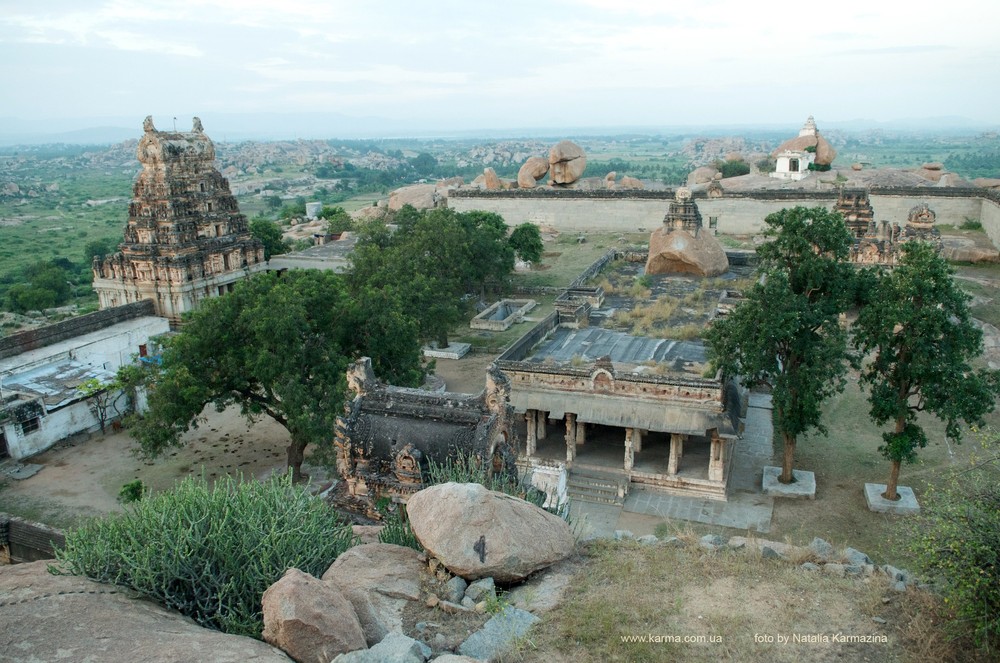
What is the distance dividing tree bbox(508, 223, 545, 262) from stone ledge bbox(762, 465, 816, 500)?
26937 mm

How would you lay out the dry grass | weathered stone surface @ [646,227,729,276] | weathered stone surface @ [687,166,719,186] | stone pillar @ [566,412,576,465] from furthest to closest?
weathered stone surface @ [687,166,719,186] < weathered stone surface @ [646,227,729,276] < stone pillar @ [566,412,576,465] < the dry grass

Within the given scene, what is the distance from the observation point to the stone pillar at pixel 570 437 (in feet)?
71.0

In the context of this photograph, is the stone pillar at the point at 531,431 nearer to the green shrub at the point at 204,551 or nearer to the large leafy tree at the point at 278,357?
the large leafy tree at the point at 278,357

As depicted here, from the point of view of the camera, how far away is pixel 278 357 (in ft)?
68.9

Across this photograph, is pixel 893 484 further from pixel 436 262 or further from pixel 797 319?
pixel 436 262

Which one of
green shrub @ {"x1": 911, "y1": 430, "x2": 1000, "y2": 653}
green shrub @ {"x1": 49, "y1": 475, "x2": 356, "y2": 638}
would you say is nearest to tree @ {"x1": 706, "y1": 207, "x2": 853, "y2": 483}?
green shrub @ {"x1": 911, "y1": 430, "x2": 1000, "y2": 653}

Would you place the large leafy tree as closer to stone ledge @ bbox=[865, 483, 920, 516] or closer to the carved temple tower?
stone ledge @ bbox=[865, 483, 920, 516]

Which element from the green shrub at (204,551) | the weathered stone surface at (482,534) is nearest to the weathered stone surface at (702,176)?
the weathered stone surface at (482,534)

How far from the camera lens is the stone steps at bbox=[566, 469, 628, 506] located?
21.0m

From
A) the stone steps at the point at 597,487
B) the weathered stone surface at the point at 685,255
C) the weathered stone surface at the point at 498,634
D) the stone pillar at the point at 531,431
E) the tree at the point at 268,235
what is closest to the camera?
the weathered stone surface at the point at 498,634

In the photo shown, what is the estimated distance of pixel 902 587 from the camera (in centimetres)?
1011

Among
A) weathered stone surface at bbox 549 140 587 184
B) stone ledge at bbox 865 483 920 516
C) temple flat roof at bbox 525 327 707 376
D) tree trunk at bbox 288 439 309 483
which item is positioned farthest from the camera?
weathered stone surface at bbox 549 140 587 184

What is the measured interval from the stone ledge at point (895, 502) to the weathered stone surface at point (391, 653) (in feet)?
51.8

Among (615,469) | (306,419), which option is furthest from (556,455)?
(306,419)
